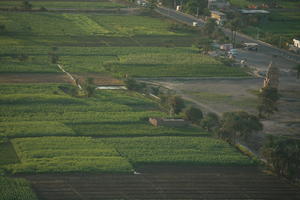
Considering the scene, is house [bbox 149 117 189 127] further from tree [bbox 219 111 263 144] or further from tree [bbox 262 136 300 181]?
tree [bbox 262 136 300 181]

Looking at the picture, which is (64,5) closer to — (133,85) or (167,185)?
(133,85)

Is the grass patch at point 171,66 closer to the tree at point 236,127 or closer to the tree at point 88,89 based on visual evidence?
the tree at point 88,89

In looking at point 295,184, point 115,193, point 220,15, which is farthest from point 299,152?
point 220,15

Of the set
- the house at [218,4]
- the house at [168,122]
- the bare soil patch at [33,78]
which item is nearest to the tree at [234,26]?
the house at [218,4]

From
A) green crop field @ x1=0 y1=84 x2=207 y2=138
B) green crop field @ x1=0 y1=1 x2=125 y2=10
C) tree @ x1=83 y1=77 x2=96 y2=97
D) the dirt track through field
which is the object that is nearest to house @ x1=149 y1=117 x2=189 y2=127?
green crop field @ x1=0 y1=84 x2=207 y2=138

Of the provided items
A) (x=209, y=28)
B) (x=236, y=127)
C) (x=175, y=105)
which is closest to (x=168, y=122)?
(x=175, y=105)

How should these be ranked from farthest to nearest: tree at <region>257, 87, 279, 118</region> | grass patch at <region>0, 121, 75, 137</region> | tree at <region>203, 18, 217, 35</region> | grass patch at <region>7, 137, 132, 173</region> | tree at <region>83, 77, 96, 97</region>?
1. tree at <region>203, 18, 217, 35</region>
2. tree at <region>83, 77, 96, 97</region>
3. tree at <region>257, 87, 279, 118</region>
4. grass patch at <region>0, 121, 75, 137</region>
5. grass patch at <region>7, 137, 132, 173</region>
